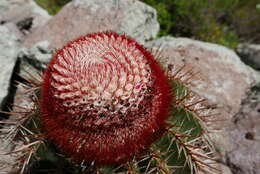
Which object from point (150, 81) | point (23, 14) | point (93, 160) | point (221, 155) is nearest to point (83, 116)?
point (93, 160)

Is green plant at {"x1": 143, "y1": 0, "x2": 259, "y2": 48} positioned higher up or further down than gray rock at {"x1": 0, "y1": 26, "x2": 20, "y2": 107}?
higher up

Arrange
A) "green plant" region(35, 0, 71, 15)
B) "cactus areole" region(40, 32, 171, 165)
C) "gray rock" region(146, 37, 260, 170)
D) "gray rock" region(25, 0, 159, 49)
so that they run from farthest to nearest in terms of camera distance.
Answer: "green plant" region(35, 0, 71, 15) < "gray rock" region(25, 0, 159, 49) < "gray rock" region(146, 37, 260, 170) < "cactus areole" region(40, 32, 171, 165)

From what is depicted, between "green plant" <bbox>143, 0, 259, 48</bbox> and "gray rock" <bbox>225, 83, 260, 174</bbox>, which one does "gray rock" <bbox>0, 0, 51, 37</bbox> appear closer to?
"green plant" <bbox>143, 0, 259, 48</bbox>

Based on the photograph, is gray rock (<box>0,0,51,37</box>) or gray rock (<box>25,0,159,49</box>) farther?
gray rock (<box>0,0,51,37</box>)

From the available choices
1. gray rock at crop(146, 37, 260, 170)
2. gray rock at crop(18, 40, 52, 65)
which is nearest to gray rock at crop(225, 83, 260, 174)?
gray rock at crop(146, 37, 260, 170)

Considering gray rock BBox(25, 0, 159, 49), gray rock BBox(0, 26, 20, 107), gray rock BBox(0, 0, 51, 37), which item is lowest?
gray rock BBox(0, 26, 20, 107)

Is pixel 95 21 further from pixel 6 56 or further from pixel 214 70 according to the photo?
pixel 214 70

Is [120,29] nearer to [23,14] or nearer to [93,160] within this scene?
[23,14]
